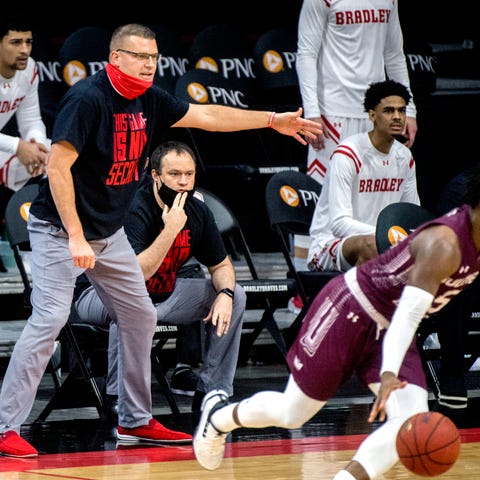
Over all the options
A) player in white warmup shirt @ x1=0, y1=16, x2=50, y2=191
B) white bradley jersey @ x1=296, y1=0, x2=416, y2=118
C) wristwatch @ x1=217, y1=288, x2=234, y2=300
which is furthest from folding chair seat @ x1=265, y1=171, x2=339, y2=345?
player in white warmup shirt @ x1=0, y1=16, x2=50, y2=191

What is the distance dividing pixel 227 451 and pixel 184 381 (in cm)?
131

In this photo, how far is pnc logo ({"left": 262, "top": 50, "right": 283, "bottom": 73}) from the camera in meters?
8.81

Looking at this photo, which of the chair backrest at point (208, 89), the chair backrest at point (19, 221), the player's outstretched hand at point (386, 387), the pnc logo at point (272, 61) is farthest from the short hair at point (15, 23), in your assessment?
the player's outstretched hand at point (386, 387)

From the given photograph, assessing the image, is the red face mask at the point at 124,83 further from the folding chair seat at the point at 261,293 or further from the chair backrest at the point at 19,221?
the folding chair seat at the point at 261,293

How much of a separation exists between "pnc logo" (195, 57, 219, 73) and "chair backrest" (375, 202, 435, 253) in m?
2.43

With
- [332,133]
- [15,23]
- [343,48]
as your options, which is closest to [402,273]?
[15,23]

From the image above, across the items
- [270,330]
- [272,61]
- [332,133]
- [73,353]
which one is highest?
[272,61]

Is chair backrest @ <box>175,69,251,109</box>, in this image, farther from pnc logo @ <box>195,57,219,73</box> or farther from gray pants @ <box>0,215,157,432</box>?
gray pants @ <box>0,215,157,432</box>

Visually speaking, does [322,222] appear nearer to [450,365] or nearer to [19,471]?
[450,365]

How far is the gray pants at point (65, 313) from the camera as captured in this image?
17.6 feet

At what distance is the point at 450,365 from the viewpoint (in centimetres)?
648

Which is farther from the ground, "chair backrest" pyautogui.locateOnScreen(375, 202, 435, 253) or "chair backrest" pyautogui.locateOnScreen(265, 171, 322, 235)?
"chair backrest" pyautogui.locateOnScreen(375, 202, 435, 253)

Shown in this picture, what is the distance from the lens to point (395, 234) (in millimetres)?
6570

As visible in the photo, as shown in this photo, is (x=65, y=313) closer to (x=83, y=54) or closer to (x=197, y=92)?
(x=197, y=92)
